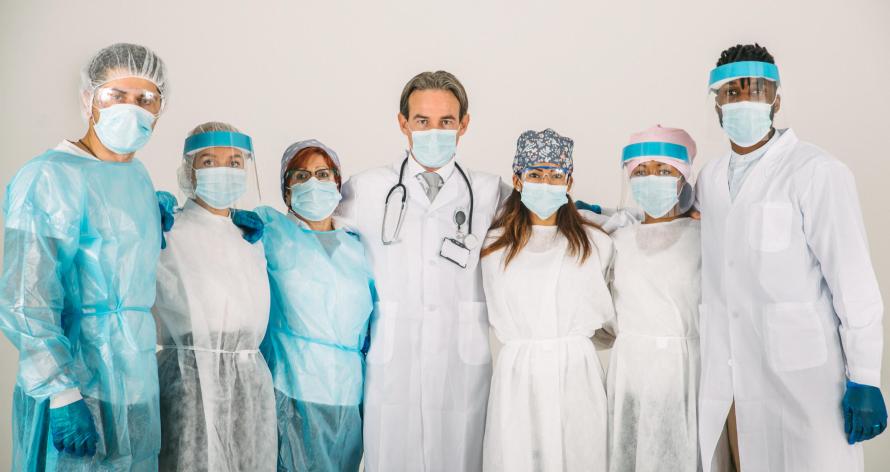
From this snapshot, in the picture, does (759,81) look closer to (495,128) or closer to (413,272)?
(413,272)

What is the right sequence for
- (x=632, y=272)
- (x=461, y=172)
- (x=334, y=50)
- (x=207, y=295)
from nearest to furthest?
1. (x=207, y=295)
2. (x=632, y=272)
3. (x=461, y=172)
4. (x=334, y=50)

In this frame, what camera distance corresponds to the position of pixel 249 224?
103 inches

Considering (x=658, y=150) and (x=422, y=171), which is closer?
(x=658, y=150)

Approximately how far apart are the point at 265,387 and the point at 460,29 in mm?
2574

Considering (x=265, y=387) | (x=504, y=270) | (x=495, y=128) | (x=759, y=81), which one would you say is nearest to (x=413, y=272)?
(x=504, y=270)

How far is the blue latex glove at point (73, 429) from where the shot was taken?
2.04m

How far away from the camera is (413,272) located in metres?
2.87

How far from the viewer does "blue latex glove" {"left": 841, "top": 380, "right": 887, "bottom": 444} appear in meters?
2.30

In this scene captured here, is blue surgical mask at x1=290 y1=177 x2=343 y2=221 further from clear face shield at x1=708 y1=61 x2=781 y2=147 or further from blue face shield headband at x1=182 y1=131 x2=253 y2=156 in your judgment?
clear face shield at x1=708 y1=61 x2=781 y2=147

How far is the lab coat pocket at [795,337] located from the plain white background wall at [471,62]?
6.43 feet

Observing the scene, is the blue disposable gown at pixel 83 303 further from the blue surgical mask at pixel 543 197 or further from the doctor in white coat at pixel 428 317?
the blue surgical mask at pixel 543 197

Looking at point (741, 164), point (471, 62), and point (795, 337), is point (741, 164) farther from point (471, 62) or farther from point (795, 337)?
point (471, 62)

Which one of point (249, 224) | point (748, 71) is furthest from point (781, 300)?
point (249, 224)

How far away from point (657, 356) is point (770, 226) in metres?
0.56
